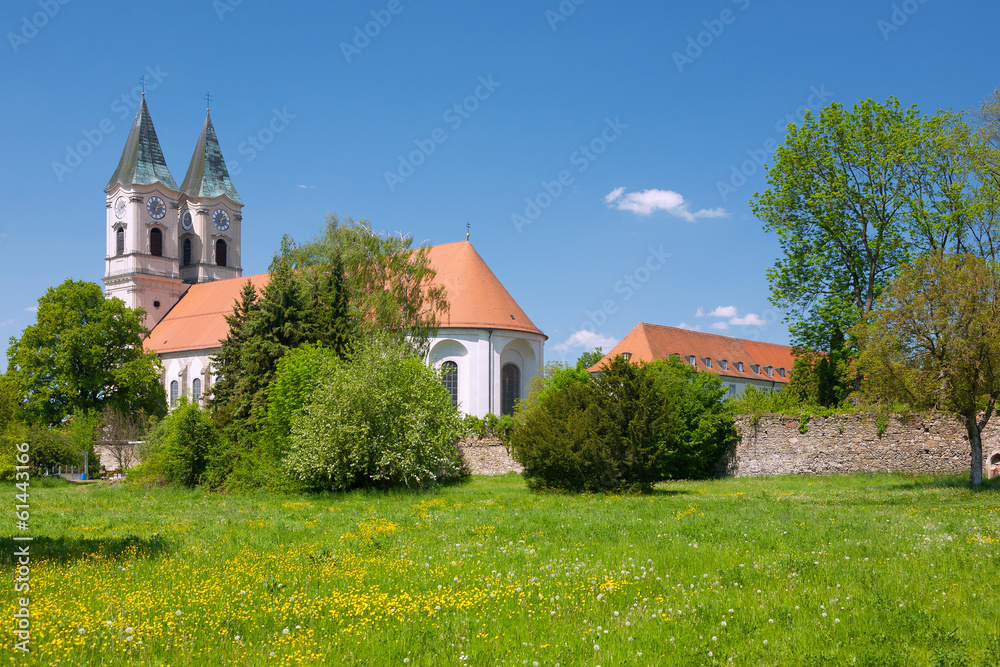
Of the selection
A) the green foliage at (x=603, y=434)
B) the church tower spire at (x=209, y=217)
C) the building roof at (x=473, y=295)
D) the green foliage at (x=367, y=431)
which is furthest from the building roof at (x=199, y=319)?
the green foliage at (x=603, y=434)

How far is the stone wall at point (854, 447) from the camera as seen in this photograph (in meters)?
26.7

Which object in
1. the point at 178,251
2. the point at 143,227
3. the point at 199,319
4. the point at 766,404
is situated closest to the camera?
the point at 766,404

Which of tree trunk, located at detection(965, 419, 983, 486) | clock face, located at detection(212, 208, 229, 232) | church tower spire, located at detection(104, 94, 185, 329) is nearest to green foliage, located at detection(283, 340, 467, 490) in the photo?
tree trunk, located at detection(965, 419, 983, 486)

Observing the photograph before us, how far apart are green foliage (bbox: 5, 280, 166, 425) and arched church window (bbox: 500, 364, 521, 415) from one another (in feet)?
73.2

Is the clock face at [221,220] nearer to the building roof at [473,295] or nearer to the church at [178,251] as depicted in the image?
the church at [178,251]

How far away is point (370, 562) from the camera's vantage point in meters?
9.77

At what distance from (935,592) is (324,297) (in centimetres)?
2585

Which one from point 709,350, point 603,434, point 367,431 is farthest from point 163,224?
point 603,434

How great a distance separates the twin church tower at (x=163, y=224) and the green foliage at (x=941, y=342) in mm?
58785

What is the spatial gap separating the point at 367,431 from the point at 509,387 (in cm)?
2200

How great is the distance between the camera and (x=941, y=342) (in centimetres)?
2089

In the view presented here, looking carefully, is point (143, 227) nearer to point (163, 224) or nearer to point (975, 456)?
point (163, 224)

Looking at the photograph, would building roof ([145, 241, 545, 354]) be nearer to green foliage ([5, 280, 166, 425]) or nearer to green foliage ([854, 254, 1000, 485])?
green foliage ([5, 280, 166, 425])

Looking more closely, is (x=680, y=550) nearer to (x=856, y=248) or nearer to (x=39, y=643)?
(x=39, y=643)
